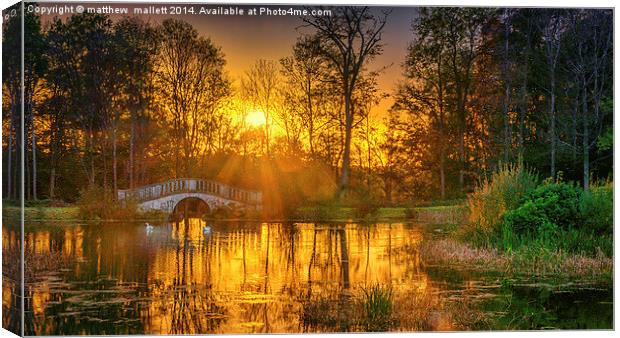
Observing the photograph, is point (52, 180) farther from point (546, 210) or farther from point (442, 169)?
point (546, 210)

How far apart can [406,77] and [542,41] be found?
5.87 ft

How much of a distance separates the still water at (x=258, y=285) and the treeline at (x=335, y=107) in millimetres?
789

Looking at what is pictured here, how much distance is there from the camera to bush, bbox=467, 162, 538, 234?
15297 mm

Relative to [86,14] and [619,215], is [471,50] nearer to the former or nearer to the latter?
[619,215]

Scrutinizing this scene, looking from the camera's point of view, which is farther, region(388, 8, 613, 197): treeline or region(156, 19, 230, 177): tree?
region(156, 19, 230, 177): tree

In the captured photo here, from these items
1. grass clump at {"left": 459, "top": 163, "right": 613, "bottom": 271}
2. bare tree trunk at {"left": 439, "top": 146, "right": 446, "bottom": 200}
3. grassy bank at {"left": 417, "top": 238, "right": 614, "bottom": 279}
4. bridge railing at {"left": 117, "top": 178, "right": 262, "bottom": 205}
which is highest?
bare tree trunk at {"left": 439, "top": 146, "right": 446, "bottom": 200}

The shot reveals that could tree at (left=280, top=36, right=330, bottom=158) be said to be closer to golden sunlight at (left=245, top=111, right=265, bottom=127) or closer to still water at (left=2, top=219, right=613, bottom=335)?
golden sunlight at (left=245, top=111, right=265, bottom=127)

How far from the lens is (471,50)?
14641 millimetres

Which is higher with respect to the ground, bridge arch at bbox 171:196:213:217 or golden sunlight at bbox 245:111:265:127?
golden sunlight at bbox 245:111:265:127

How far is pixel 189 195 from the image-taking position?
14.6m

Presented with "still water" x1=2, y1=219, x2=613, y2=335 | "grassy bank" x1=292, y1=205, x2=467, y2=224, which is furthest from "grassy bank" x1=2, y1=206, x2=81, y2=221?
"grassy bank" x1=292, y1=205, x2=467, y2=224

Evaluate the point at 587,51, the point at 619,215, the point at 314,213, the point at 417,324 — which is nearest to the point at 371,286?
the point at 417,324

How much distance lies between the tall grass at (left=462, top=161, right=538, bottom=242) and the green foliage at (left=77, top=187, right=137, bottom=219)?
4.90m

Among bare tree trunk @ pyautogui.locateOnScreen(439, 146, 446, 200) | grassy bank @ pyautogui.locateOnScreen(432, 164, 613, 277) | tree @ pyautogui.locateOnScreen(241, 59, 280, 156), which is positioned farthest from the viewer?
bare tree trunk @ pyautogui.locateOnScreen(439, 146, 446, 200)
